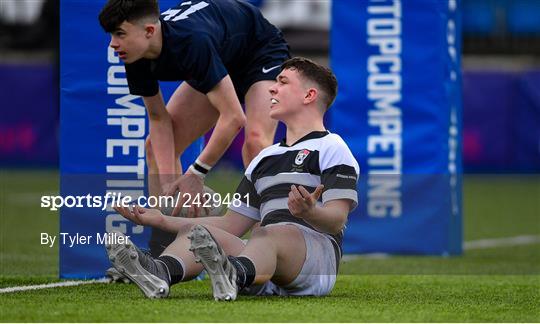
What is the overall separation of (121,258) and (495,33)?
17.8m

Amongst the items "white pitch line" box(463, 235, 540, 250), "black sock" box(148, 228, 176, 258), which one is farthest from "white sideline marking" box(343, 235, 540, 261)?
"black sock" box(148, 228, 176, 258)

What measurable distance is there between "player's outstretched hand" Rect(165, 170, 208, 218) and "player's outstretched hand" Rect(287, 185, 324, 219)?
860 millimetres

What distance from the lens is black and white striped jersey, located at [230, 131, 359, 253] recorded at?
4.27 m

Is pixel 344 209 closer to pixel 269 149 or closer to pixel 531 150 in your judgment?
pixel 269 149

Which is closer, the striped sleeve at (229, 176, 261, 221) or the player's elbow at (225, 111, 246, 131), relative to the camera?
the striped sleeve at (229, 176, 261, 221)

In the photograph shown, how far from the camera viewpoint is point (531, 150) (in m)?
17.2

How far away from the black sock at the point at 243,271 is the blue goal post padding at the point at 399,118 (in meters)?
3.38

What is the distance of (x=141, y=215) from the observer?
13.8 feet

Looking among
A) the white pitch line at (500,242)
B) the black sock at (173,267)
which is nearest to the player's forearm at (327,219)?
the black sock at (173,267)

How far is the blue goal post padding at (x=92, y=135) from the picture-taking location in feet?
17.9

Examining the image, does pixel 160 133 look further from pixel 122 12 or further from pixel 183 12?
pixel 122 12

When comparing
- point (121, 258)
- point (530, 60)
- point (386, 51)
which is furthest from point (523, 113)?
point (121, 258)

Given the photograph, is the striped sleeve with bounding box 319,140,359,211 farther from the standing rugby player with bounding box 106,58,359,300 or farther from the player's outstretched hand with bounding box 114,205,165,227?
the player's outstretched hand with bounding box 114,205,165,227
